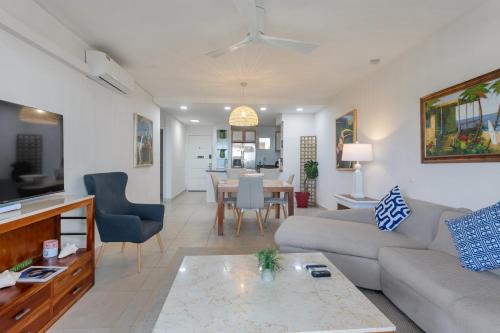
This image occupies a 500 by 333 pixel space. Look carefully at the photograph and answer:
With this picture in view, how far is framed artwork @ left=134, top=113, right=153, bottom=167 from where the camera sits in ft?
14.4

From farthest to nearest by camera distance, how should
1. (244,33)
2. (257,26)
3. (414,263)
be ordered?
(244,33) → (257,26) → (414,263)

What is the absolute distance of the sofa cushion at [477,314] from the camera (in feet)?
4.00

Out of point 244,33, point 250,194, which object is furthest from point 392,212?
point 244,33

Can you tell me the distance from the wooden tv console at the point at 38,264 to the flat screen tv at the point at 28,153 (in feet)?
0.44

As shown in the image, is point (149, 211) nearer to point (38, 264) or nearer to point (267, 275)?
point (38, 264)

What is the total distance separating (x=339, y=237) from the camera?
2.46 metres

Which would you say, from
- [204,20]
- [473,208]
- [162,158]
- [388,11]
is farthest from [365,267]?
[162,158]

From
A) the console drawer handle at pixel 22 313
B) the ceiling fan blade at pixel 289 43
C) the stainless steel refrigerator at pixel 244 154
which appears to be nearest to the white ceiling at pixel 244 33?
the ceiling fan blade at pixel 289 43

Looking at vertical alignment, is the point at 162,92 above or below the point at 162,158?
above

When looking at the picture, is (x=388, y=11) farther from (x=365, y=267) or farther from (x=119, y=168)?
(x=119, y=168)

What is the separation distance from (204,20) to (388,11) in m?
1.64

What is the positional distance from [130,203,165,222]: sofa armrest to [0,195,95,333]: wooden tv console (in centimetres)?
78

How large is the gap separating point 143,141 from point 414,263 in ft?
14.1

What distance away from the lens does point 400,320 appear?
188 cm
